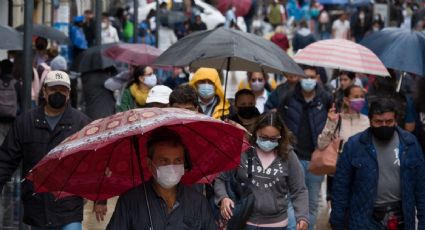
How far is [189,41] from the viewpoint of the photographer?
431 inches

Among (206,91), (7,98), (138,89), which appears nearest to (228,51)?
(206,91)

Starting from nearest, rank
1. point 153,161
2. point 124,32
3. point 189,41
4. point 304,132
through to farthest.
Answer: point 153,161 < point 189,41 < point 304,132 < point 124,32

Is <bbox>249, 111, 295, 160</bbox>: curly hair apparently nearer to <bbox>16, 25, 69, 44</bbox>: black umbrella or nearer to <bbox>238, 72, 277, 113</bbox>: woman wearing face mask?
<bbox>238, 72, 277, 113</bbox>: woman wearing face mask

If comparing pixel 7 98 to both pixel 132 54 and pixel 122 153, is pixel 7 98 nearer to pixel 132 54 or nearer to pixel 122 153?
pixel 132 54

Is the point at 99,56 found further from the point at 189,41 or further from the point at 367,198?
the point at 367,198

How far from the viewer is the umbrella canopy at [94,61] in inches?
663

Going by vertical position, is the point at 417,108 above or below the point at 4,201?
above

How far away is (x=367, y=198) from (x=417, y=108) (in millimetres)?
2445

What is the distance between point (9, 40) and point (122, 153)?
5.90 meters

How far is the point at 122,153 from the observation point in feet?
21.9

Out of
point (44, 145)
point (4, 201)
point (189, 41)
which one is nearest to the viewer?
point (44, 145)

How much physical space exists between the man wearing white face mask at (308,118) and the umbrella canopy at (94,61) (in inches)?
195

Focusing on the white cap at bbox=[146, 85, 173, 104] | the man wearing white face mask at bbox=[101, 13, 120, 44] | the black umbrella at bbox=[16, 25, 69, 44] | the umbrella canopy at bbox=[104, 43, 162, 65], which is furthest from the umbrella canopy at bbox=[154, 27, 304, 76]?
the man wearing white face mask at bbox=[101, 13, 120, 44]

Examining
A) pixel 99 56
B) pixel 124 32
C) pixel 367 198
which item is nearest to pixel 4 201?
pixel 99 56
